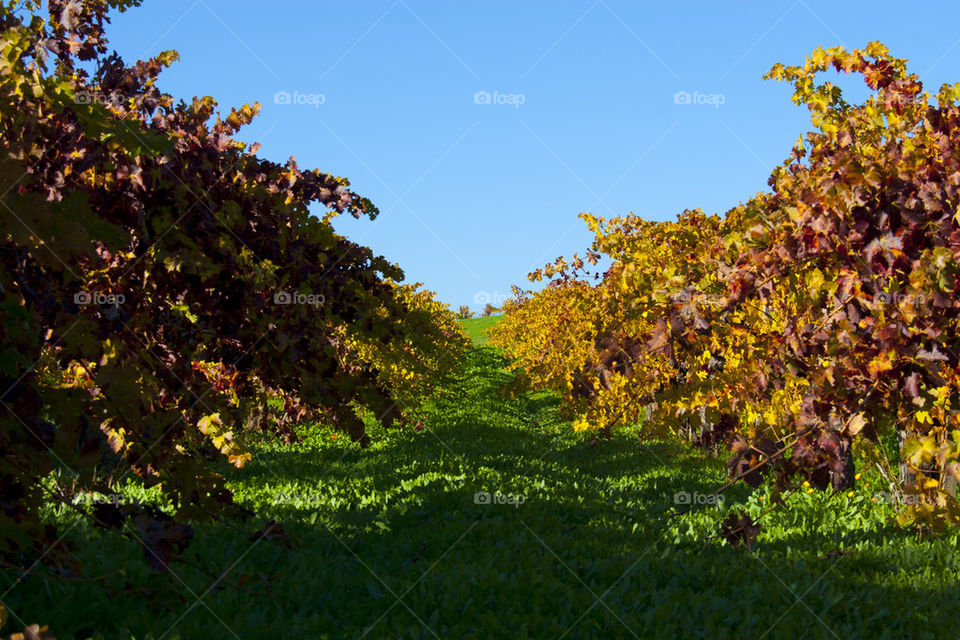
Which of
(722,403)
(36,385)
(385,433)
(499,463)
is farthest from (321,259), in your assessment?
(385,433)

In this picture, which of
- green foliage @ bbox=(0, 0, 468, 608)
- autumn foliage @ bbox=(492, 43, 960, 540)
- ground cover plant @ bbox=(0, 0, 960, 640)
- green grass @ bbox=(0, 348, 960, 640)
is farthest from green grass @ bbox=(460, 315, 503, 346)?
green foliage @ bbox=(0, 0, 468, 608)

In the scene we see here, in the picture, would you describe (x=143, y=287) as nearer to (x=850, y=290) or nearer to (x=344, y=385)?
(x=344, y=385)

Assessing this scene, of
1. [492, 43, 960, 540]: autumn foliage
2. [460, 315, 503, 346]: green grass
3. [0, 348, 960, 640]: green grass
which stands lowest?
[0, 348, 960, 640]: green grass

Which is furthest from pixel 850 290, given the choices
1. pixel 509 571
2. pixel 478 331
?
pixel 478 331

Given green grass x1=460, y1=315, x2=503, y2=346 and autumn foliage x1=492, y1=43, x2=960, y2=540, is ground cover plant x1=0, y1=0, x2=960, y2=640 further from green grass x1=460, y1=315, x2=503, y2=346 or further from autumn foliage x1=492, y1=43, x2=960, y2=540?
green grass x1=460, y1=315, x2=503, y2=346

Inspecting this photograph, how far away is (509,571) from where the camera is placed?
6254 millimetres

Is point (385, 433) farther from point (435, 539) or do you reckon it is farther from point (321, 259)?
point (321, 259)

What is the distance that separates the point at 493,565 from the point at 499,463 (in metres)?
5.80

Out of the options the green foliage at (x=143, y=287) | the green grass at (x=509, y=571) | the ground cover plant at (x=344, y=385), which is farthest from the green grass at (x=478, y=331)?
the green foliage at (x=143, y=287)

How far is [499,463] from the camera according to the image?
1223cm

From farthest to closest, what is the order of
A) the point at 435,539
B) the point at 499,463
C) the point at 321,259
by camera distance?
the point at 499,463
the point at 435,539
the point at 321,259

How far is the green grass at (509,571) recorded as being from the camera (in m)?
4.82

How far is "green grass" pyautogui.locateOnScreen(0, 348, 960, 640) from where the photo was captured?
482cm

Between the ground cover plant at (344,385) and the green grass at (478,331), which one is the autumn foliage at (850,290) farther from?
the green grass at (478,331)
